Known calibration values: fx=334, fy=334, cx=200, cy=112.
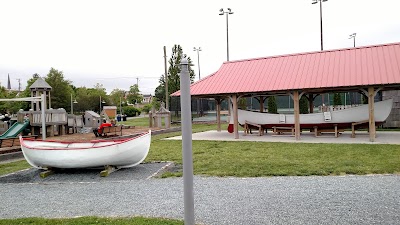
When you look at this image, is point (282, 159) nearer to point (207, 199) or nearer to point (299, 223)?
point (207, 199)

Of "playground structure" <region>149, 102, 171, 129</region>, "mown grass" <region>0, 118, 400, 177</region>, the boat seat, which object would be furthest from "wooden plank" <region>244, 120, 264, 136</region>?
"playground structure" <region>149, 102, 171, 129</region>

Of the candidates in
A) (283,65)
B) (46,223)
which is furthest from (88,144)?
(283,65)

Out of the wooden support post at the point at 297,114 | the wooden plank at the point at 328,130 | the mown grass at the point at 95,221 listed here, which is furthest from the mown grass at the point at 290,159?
the wooden plank at the point at 328,130

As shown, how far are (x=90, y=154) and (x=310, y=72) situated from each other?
443 inches

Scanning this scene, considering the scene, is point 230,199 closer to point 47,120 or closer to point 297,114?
point 297,114

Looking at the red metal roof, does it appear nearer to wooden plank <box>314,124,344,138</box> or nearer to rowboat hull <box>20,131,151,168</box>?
wooden plank <box>314,124,344,138</box>

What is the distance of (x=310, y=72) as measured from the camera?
15.9 m

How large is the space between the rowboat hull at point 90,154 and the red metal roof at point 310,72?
8.29 m

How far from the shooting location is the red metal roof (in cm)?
1413

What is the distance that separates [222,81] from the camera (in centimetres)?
1817

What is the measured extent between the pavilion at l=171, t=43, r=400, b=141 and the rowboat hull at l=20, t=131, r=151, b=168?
829 centimetres

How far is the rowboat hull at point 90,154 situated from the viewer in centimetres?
862

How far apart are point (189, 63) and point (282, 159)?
23.0 ft

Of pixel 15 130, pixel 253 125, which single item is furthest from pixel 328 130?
pixel 15 130
